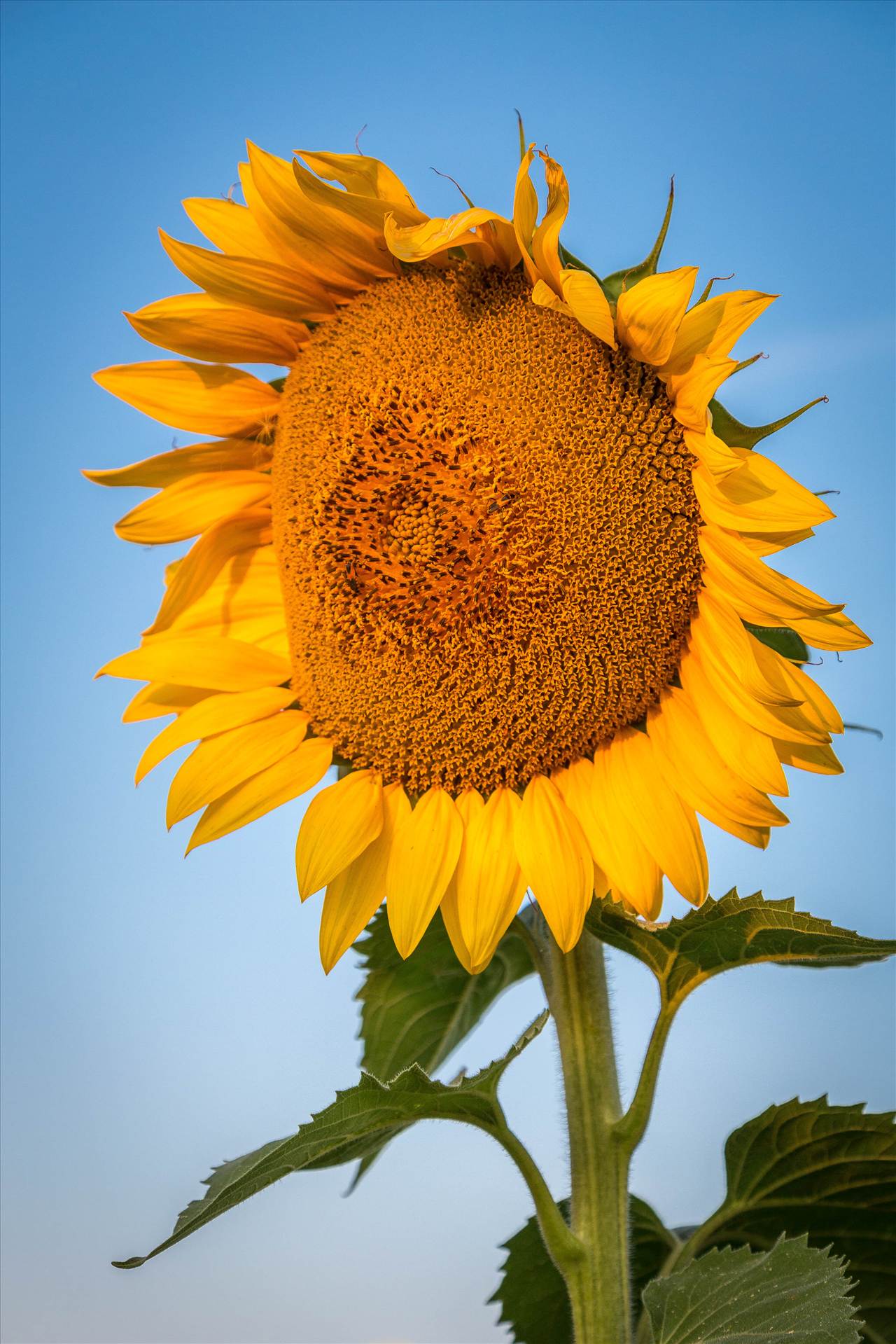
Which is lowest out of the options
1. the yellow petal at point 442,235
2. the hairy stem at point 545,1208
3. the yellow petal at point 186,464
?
the hairy stem at point 545,1208

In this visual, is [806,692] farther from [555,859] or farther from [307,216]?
[307,216]

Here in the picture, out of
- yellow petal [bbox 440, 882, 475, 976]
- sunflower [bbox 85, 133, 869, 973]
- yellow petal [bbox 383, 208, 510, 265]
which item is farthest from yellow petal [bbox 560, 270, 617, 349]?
yellow petal [bbox 440, 882, 475, 976]

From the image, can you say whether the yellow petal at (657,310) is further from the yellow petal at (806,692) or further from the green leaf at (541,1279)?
the green leaf at (541,1279)

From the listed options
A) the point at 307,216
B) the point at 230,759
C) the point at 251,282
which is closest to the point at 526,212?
the point at 307,216

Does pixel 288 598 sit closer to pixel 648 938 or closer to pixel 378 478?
pixel 378 478

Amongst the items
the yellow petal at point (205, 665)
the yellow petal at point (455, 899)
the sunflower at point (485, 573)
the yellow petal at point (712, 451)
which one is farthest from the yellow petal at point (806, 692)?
the yellow petal at point (205, 665)

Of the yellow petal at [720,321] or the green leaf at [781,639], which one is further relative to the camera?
the green leaf at [781,639]
